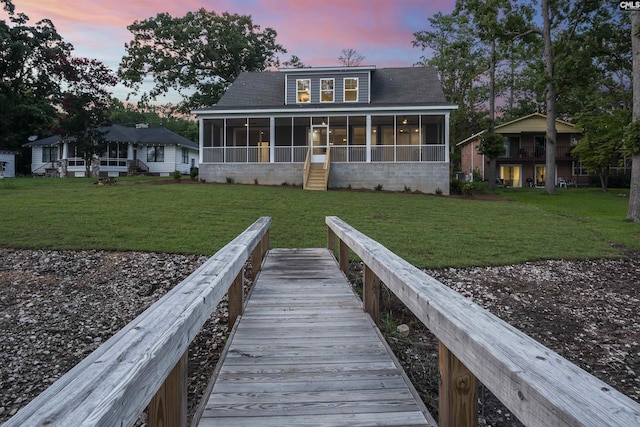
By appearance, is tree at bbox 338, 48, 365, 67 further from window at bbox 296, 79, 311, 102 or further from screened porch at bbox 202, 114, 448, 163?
screened porch at bbox 202, 114, 448, 163

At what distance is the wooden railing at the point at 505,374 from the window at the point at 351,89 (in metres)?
20.5

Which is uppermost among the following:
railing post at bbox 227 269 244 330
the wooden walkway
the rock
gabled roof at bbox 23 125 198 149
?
gabled roof at bbox 23 125 198 149

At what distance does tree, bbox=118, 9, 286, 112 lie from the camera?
2875 cm

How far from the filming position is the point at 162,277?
6699 millimetres

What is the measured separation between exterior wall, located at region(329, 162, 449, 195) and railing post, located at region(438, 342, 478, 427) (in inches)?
717

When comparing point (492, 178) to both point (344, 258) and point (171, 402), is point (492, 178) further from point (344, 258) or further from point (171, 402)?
point (171, 402)

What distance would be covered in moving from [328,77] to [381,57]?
2036cm

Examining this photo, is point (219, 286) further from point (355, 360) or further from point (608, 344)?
point (608, 344)

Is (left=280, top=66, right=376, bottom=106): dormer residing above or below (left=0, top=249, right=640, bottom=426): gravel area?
above

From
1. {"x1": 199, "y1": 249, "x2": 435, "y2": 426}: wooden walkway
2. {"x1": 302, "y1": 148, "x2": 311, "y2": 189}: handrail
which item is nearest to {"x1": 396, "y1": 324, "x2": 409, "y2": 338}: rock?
{"x1": 199, "y1": 249, "x2": 435, "y2": 426}: wooden walkway

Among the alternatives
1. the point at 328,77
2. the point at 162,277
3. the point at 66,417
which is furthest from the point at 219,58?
the point at 66,417

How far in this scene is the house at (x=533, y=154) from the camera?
3303 cm

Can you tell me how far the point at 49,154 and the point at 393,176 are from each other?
93.0 ft

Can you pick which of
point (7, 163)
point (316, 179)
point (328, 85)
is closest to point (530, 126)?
point (328, 85)
